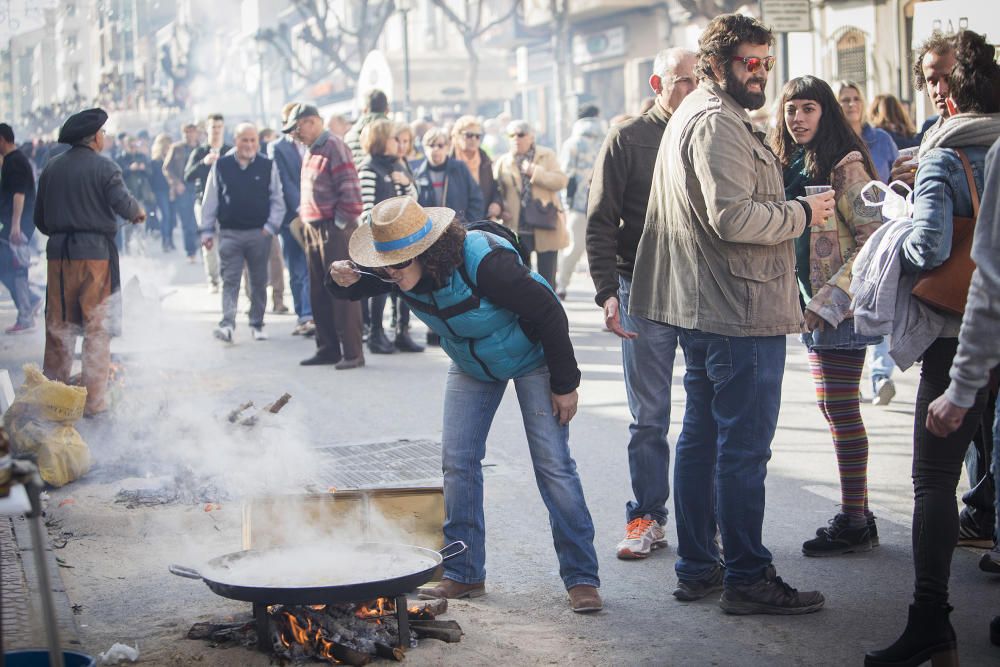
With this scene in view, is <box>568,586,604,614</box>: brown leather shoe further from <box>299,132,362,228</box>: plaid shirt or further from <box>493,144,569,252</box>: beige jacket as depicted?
<box>493,144,569,252</box>: beige jacket

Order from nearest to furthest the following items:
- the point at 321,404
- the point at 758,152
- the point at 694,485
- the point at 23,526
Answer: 1. the point at 758,152
2. the point at 694,485
3. the point at 23,526
4. the point at 321,404

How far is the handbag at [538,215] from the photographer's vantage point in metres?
12.7

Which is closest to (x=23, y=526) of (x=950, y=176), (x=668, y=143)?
(x=668, y=143)

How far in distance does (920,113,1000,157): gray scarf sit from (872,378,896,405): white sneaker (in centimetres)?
455

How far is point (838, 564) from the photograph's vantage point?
536 centimetres

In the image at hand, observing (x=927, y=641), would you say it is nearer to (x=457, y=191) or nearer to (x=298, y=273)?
(x=457, y=191)

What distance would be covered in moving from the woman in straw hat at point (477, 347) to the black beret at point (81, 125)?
15.9 feet

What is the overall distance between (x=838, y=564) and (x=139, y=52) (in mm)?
47153

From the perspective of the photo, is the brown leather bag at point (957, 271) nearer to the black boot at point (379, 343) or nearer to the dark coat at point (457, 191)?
the dark coat at point (457, 191)

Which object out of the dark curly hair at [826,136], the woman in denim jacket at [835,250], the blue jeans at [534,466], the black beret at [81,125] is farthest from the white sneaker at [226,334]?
the dark curly hair at [826,136]

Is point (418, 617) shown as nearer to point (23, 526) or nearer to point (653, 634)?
point (653, 634)

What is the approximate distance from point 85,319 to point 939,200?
21.9 ft

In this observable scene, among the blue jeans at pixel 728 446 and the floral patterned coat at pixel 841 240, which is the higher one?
the floral patterned coat at pixel 841 240

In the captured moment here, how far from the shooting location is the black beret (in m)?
8.98
